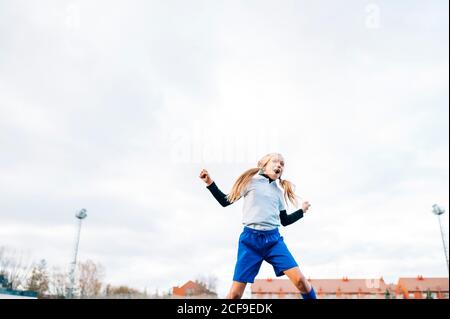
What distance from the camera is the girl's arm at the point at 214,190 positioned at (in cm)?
459

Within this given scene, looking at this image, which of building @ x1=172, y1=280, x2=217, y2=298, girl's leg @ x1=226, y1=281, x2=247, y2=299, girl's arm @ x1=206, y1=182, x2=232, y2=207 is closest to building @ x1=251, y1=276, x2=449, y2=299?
building @ x1=172, y1=280, x2=217, y2=298

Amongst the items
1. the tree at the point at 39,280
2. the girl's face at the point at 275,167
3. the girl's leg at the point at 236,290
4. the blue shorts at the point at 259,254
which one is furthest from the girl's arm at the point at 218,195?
the tree at the point at 39,280

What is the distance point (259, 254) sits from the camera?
14.0 ft

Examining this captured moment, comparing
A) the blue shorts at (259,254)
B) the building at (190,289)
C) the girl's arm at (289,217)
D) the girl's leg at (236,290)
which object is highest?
the building at (190,289)

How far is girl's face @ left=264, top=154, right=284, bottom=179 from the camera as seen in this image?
189 inches

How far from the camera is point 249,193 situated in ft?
15.2

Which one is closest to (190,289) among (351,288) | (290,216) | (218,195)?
(351,288)

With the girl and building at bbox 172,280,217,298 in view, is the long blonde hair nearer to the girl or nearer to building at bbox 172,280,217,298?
the girl

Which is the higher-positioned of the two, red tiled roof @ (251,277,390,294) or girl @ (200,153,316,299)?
red tiled roof @ (251,277,390,294)

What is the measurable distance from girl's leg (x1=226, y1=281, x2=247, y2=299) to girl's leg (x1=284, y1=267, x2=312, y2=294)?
0.52 metres

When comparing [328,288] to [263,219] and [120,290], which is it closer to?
[120,290]

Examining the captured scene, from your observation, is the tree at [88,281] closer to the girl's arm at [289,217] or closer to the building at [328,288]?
the building at [328,288]
